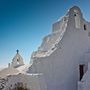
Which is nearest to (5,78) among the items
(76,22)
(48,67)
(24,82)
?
(24,82)

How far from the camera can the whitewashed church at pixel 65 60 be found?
17344mm

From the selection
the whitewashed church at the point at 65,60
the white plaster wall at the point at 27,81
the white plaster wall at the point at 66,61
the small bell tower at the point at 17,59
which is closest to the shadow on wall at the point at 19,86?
the white plaster wall at the point at 27,81

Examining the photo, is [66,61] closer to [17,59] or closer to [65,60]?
[65,60]

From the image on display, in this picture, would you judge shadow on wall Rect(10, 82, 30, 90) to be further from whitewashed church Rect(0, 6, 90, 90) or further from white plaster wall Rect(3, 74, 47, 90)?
whitewashed church Rect(0, 6, 90, 90)

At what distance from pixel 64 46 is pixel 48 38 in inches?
146

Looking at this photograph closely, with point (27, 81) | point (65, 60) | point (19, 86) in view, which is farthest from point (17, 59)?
point (19, 86)

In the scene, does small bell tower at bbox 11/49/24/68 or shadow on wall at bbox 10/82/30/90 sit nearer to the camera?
shadow on wall at bbox 10/82/30/90

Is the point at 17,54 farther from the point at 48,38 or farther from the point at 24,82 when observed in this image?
the point at 24,82

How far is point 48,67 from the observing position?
1778cm

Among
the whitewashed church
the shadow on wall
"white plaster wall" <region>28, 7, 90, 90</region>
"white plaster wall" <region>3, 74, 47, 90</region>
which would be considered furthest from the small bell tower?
the shadow on wall

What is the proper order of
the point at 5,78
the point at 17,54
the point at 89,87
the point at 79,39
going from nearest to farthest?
the point at 5,78, the point at 89,87, the point at 79,39, the point at 17,54

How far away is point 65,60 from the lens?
63.2ft

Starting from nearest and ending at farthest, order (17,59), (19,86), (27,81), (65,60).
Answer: (19,86) < (27,81) < (65,60) < (17,59)

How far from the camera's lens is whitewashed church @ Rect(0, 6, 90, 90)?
17344 millimetres
